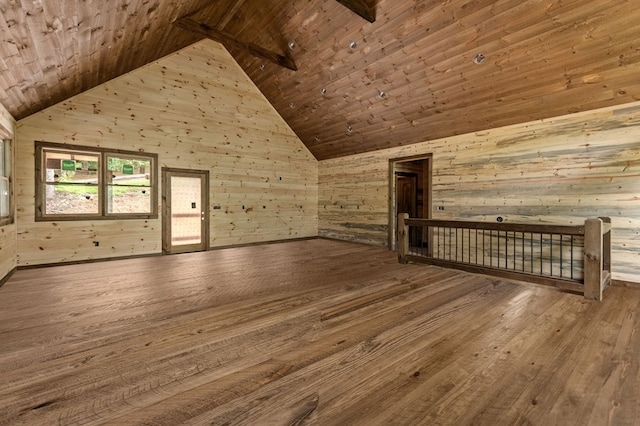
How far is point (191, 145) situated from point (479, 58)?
223 inches

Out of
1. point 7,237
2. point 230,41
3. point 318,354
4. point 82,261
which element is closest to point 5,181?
point 7,237

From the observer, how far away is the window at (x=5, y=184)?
4.06 meters

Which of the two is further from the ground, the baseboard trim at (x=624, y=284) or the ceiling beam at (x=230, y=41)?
the ceiling beam at (x=230, y=41)

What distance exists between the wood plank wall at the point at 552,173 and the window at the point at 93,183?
544 cm

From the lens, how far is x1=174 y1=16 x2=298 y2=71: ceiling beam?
4.63m

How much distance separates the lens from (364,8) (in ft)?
13.1

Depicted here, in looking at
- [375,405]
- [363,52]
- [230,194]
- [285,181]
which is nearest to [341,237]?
[285,181]

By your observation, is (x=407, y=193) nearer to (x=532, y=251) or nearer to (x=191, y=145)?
(x=532, y=251)

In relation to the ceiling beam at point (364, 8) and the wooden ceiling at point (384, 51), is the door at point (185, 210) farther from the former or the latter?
the ceiling beam at point (364, 8)

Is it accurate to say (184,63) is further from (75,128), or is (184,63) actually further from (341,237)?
(341,237)

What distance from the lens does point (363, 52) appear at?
4773mm

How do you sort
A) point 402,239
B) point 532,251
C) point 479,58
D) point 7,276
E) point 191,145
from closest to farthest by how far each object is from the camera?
point 479,58, point 7,276, point 532,251, point 402,239, point 191,145

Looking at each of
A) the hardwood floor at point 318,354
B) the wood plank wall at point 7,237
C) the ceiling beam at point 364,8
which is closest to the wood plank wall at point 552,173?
the hardwood floor at point 318,354

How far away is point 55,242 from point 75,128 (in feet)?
6.70
